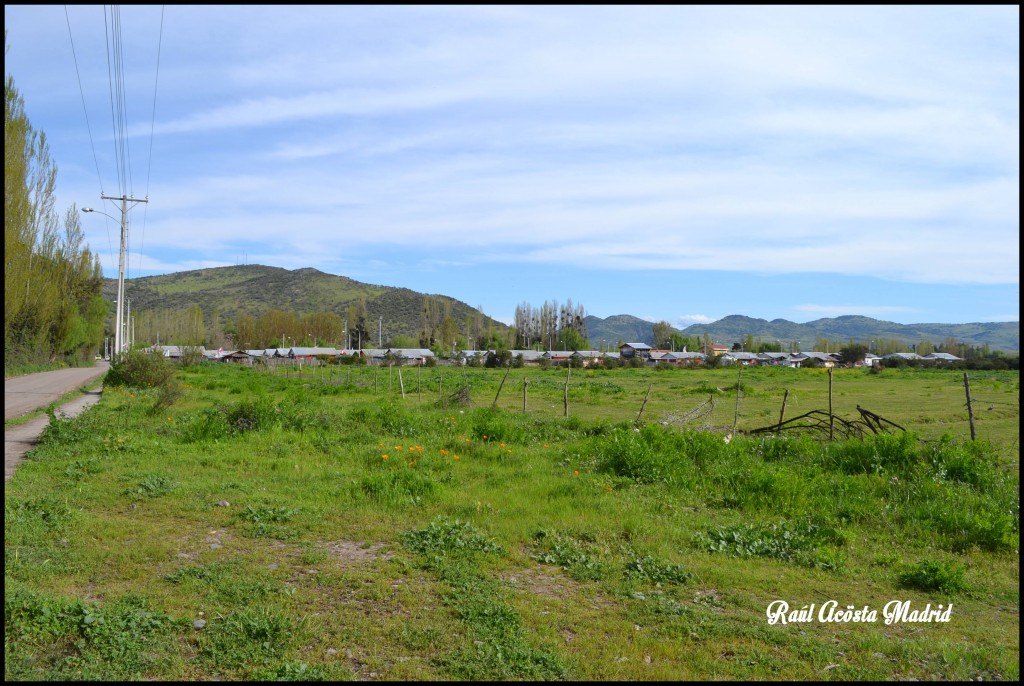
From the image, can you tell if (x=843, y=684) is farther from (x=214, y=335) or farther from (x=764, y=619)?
(x=214, y=335)

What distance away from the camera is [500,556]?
23.4 feet

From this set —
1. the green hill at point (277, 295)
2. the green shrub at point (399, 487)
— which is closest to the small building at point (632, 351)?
the green hill at point (277, 295)

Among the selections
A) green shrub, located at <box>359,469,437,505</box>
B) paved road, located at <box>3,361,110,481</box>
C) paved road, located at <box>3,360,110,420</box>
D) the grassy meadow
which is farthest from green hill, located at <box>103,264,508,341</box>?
green shrub, located at <box>359,469,437,505</box>

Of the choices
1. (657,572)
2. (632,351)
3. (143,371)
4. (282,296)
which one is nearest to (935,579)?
(657,572)

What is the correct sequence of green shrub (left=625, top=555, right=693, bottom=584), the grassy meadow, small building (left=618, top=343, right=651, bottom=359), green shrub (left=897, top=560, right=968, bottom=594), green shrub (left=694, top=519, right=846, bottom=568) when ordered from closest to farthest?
1. the grassy meadow
2. green shrub (left=625, top=555, right=693, bottom=584)
3. green shrub (left=897, top=560, right=968, bottom=594)
4. green shrub (left=694, top=519, right=846, bottom=568)
5. small building (left=618, top=343, right=651, bottom=359)

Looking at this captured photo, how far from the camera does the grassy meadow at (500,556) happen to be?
4848 mm

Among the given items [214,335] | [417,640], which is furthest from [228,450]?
[214,335]

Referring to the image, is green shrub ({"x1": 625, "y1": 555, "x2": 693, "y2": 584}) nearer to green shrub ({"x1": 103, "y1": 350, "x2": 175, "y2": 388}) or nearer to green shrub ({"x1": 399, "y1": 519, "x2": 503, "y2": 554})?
green shrub ({"x1": 399, "y1": 519, "x2": 503, "y2": 554})

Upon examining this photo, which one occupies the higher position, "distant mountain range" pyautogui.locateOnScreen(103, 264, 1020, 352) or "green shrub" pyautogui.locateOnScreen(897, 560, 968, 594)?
"distant mountain range" pyautogui.locateOnScreen(103, 264, 1020, 352)

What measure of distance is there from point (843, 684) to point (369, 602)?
380 centimetres

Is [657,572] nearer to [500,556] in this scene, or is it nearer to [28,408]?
[500,556]

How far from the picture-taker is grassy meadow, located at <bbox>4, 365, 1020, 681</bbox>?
15.9ft

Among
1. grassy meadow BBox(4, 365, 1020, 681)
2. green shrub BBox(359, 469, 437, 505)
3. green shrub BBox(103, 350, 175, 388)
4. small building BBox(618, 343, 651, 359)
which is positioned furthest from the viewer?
small building BBox(618, 343, 651, 359)

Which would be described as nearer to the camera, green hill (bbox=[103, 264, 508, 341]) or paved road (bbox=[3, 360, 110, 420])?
paved road (bbox=[3, 360, 110, 420])
